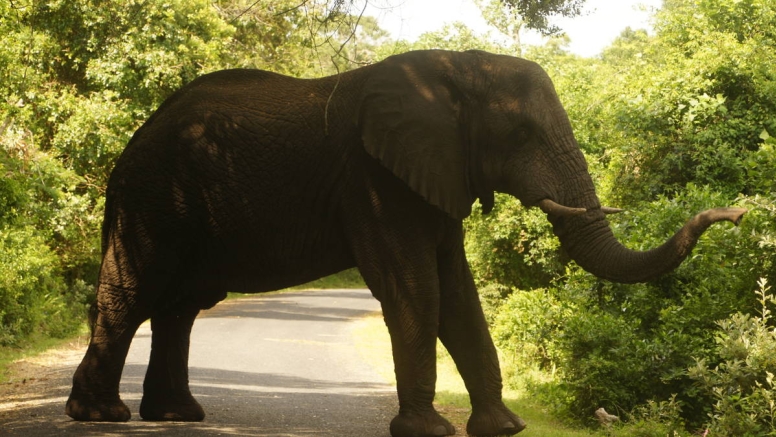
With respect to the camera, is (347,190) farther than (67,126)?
No

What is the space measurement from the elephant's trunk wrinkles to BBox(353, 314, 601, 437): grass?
2297mm

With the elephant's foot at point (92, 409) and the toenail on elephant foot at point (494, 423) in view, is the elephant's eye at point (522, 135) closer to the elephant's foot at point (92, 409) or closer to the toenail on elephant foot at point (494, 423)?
the toenail on elephant foot at point (494, 423)

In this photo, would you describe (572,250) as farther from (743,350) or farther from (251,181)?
(251,181)

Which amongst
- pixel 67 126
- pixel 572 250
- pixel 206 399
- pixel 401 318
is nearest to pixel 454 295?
pixel 401 318

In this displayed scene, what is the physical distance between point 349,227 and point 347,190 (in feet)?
1.06

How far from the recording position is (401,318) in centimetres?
905

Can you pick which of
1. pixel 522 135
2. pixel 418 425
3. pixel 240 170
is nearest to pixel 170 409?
pixel 240 170

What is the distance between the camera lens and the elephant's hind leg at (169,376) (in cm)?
1042

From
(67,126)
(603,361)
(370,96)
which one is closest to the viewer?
(370,96)

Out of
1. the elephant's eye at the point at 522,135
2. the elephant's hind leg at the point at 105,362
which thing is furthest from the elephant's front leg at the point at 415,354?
the elephant's hind leg at the point at 105,362

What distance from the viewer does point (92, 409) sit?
9.79 meters

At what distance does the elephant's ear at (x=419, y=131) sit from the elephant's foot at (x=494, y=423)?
1760mm

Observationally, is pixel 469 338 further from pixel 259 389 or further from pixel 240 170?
pixel 259 389

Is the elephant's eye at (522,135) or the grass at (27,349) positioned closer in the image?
the elephant's eye at (522,135)
